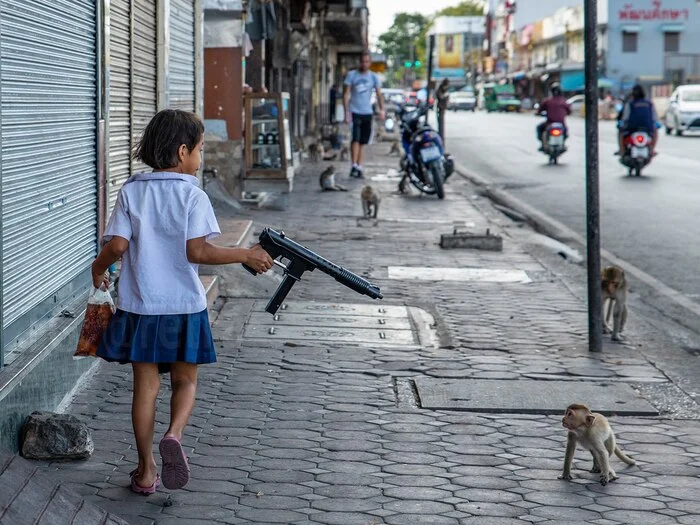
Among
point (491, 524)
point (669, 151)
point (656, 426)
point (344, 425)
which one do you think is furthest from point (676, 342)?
point (669, 151)

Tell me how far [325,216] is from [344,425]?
10130 mm

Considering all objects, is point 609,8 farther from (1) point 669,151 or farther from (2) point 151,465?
(2) point 151,465

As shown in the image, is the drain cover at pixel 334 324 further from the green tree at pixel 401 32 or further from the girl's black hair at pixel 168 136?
the green tree at pixel 401 32

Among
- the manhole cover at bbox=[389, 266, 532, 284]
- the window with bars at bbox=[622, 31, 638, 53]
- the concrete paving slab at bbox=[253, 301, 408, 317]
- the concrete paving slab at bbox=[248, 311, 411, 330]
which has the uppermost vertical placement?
the window with bars at bbox=[622, 31, 638, 53]

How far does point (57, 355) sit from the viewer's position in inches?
233

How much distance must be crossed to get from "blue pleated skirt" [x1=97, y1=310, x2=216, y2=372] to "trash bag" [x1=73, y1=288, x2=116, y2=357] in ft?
0.10

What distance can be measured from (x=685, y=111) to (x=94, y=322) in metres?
37.5

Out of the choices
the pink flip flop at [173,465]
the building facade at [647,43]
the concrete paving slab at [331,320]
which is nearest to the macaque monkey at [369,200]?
the concrete paving slab at [331,320]

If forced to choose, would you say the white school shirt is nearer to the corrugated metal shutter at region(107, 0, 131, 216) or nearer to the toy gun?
the toy gun

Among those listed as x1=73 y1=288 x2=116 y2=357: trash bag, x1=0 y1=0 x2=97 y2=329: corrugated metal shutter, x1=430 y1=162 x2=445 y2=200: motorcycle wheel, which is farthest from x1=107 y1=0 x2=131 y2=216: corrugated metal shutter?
x1=430 y1=162 x2=445 y2=200: motorcycle wheel

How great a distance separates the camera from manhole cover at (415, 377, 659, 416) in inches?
253

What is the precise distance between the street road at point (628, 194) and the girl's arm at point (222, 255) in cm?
685

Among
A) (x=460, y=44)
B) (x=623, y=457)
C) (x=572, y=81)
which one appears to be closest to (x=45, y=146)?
(x=623, y=457)

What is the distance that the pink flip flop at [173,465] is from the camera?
15.2 feet
